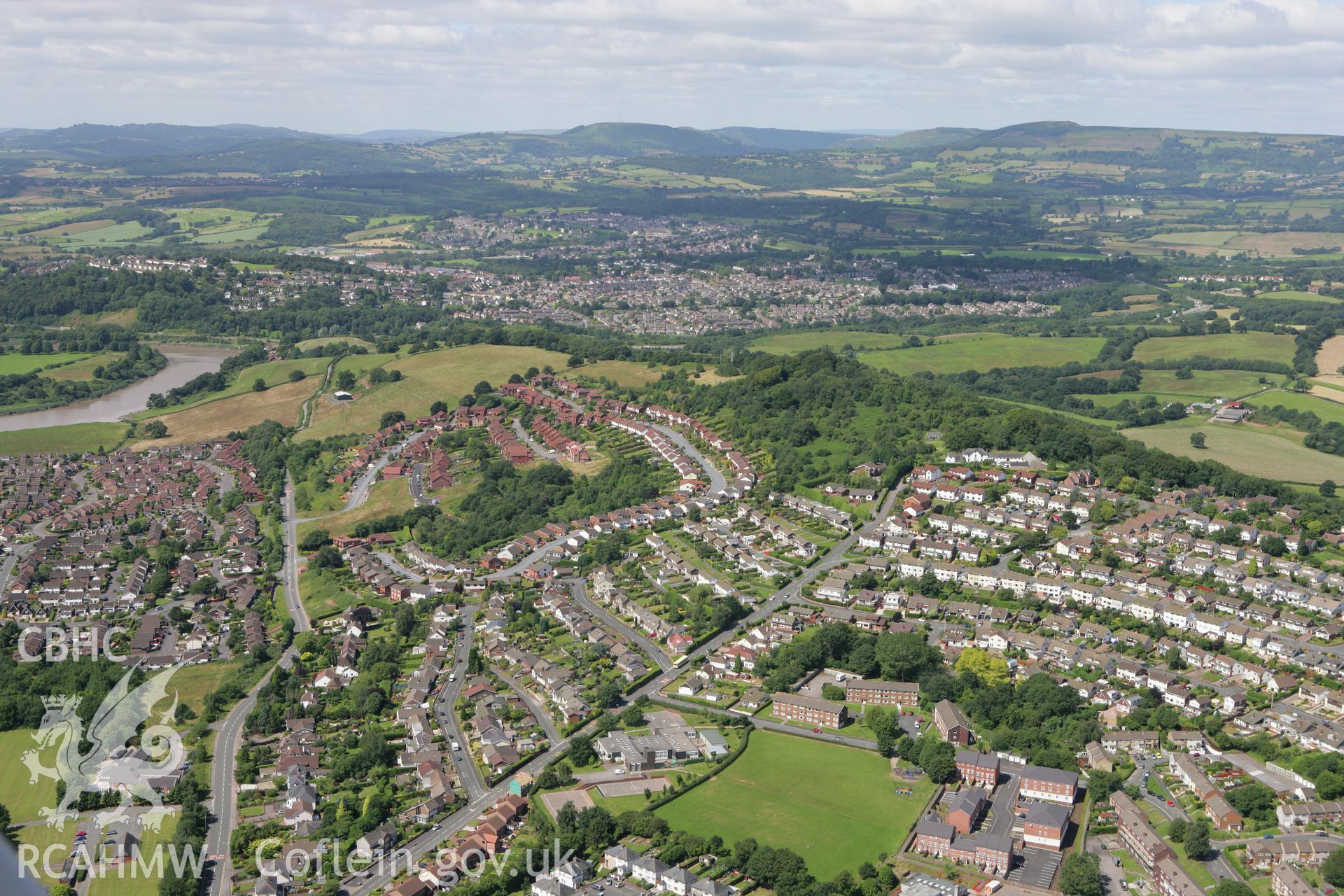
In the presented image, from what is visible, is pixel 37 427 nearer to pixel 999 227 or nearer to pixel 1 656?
pixel 1 656

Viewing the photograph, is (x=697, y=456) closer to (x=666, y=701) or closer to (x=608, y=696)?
(x=666, y=701)

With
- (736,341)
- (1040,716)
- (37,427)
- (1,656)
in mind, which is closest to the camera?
(1040,716)

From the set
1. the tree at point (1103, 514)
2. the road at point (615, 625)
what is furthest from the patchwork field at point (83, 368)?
the tree at point (1103, 514)

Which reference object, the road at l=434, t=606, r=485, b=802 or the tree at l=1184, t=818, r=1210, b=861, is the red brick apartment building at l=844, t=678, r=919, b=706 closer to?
the tree at l=1184, t=818, r=1210, b=861

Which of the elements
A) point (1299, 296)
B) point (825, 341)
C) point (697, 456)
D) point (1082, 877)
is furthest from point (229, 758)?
point (1299, 296)

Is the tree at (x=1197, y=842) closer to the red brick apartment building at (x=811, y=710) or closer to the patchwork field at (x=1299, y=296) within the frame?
the red brick apartment building at (x=811, y=710)

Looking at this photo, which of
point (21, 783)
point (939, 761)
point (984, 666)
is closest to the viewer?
point (939, 761)

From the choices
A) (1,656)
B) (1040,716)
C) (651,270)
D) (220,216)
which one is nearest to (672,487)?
(1040,716)

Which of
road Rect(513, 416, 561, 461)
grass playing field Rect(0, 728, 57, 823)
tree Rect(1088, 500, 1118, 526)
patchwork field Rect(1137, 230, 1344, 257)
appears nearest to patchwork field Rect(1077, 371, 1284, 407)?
tree Rect(1088, 500, 1118, 526)
